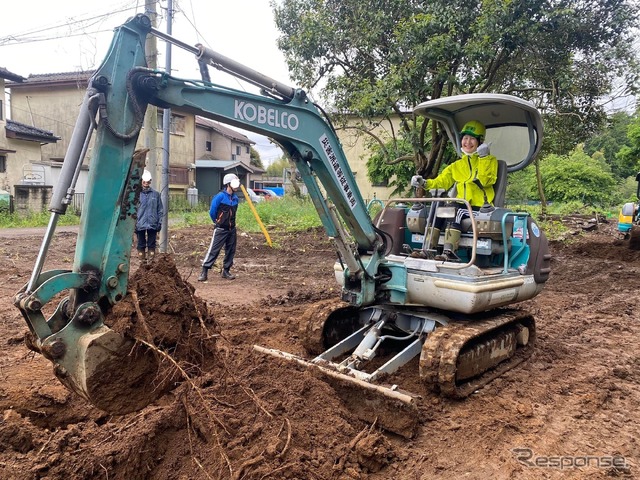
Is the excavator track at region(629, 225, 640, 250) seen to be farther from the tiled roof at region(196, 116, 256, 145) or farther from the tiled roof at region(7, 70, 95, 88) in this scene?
the tiled roof at region(196, 116, 256, 145)

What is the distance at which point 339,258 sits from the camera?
14.8 feet

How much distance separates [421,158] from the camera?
12.5m

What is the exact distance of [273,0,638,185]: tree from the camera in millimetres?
9930

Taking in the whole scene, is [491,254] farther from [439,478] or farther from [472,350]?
[439,478]

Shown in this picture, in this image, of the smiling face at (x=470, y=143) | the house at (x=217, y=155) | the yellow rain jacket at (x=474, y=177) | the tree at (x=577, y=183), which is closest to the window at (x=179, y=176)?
the house at (x=217, y=155)

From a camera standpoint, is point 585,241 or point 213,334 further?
point 585,241

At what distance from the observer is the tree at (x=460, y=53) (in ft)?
32.6

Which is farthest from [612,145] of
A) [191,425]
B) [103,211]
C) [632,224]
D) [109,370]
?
[109,370]

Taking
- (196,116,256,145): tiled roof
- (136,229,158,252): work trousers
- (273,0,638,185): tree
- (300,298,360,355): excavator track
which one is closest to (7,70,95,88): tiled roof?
(196,116,256,145): tiled roof

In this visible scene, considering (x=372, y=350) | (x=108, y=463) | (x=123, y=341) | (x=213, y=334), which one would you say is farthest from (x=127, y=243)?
(x=372, y=350)

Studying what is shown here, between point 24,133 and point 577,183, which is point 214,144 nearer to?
point 24,133

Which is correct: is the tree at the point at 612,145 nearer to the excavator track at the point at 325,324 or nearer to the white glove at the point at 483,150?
the white glove at the point at 483,150

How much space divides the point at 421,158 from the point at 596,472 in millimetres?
9841

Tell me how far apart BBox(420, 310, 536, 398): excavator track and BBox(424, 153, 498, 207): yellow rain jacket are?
1.21 metres
